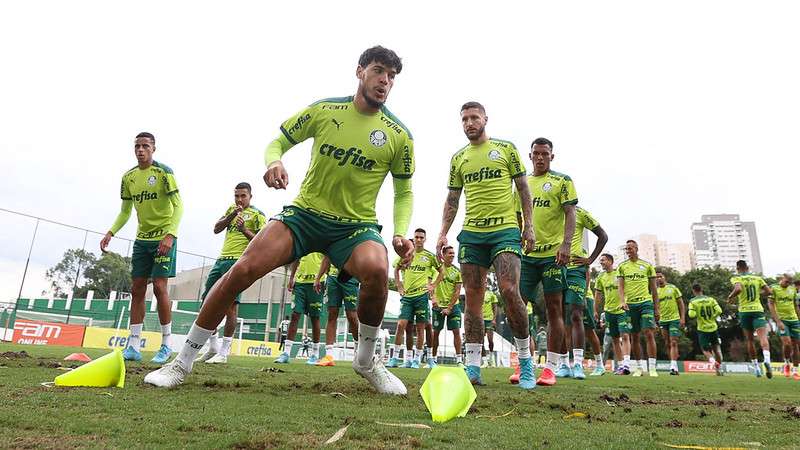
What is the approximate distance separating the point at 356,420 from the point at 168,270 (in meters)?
5.27

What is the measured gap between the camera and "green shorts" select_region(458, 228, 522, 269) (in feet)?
17.5

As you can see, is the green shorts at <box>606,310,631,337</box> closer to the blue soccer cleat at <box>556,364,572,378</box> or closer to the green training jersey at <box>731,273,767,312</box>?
the green training jersey at <box>731,273,767,312</box>

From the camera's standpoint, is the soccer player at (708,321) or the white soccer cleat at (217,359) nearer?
the white soccer cleat at (217,359)

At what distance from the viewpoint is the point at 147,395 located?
316cm

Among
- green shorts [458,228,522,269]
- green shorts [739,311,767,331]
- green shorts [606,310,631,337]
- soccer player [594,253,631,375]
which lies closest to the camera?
green shorts [458,228,522,269]

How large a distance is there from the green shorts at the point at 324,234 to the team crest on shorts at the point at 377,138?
24.7 inches

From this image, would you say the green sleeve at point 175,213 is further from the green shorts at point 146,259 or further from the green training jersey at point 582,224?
the green training jersey at point 582,224

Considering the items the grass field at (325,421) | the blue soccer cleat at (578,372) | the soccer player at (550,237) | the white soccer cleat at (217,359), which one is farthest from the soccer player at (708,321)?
the white soccer cleat at (217,359)

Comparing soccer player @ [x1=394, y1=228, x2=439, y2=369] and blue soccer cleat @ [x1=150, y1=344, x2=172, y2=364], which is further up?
soccer player @ [x1=394, y1=228, x2=439, y2=369]

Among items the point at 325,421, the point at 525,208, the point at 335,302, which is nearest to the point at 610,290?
the point at 335,302

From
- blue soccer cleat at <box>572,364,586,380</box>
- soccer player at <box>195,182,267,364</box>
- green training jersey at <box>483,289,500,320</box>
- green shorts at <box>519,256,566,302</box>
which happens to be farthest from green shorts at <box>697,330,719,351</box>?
soccer player at <box>195,182,267,364</box>

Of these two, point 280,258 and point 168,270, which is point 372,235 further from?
point 168,270

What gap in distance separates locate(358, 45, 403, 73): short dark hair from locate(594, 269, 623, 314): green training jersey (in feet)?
31.1

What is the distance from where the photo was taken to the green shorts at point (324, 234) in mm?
3848
